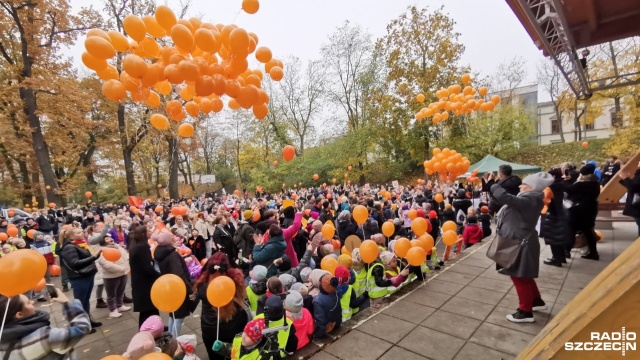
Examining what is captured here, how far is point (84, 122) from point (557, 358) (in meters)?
21.6

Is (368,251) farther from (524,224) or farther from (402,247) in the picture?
(524,224)

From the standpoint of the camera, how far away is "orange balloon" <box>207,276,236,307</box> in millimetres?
2918

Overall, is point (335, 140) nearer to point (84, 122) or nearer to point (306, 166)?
point (306, 166)

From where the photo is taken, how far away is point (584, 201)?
5215mm

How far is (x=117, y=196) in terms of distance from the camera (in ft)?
95.7

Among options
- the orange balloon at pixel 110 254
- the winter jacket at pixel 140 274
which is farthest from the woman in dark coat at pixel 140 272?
the orange balloon at pixel 110 254

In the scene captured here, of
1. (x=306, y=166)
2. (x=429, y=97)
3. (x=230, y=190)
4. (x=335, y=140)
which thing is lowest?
(x=230, y=190)

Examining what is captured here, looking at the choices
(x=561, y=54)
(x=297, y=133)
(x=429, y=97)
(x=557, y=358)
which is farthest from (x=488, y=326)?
(x=297, y=133)

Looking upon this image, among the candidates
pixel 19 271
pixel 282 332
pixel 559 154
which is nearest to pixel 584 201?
pixel 282 332

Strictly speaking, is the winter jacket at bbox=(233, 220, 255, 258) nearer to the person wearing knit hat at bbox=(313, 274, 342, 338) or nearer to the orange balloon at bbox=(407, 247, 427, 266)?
the person wearing knit hat at bbox=(313, 274, 342, 338)

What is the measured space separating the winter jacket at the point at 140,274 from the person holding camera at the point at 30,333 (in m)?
1.59

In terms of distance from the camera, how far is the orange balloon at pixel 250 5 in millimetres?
4574

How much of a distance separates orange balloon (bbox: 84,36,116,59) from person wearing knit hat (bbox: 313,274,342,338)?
4.13m

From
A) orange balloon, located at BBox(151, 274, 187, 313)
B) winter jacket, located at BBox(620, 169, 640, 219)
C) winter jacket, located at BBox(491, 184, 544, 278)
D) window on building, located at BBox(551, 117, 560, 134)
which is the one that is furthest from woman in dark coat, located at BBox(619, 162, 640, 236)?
window on building, located at BBox(551, 117, 560, 134)
